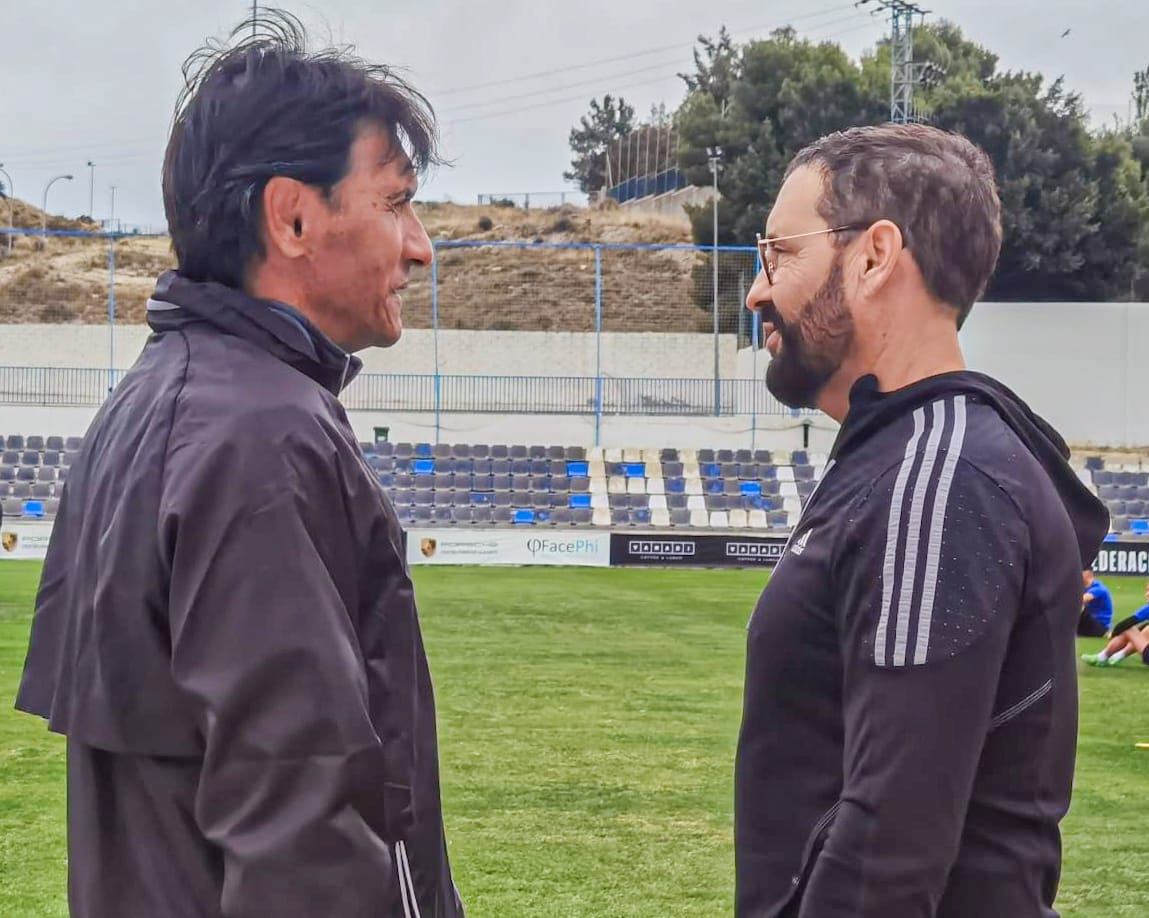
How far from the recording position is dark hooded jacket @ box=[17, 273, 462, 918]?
1.73m

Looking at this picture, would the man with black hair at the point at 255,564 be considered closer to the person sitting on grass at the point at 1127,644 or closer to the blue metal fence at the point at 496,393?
the person sitting on grass at the point at 1127,644

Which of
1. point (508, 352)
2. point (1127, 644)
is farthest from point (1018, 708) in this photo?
point (508, 352)

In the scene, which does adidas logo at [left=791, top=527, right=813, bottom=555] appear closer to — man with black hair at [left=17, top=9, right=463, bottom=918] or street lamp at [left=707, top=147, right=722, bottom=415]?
man with black hair at [left=17, top=9, right=463, bottom=918]

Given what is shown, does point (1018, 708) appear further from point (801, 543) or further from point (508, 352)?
point (508, 352)

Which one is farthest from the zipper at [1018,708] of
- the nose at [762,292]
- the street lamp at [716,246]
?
the street lamp at [716,246]

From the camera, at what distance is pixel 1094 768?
9062mm

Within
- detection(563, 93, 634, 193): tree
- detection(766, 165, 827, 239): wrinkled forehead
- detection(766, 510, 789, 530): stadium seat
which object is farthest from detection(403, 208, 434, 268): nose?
detection(563, 93, 634, 193): tree

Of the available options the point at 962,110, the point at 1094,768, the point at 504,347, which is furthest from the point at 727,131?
the point at 1094,768

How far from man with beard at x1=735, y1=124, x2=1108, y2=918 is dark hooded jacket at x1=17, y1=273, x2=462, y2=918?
1.79 feet

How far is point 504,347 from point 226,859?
146ft

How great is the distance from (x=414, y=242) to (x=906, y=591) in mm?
856

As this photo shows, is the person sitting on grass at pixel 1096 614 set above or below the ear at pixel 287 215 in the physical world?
below

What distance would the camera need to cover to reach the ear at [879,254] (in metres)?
2.31

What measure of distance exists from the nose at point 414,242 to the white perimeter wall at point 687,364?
32388 mm
